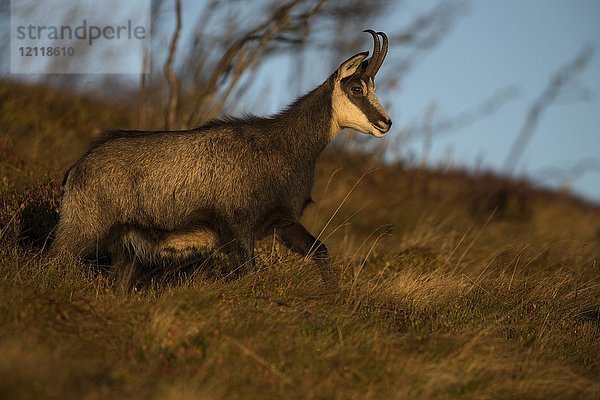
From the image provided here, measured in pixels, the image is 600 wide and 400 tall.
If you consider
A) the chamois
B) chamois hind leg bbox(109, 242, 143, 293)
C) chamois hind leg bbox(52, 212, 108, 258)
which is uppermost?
the chamois

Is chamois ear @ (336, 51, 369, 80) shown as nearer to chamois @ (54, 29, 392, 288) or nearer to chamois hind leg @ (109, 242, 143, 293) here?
chamois @ (54, 29, 392, 288)

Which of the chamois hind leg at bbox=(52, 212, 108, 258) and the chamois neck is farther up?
the chamois neck

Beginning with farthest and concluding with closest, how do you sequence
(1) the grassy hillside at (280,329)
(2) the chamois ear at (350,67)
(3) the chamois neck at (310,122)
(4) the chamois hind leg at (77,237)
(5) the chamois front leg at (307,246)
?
1. (2) the chamois ear at (350,67)
2. (3) the chamois neck at (310,122)
3. (5) the chamois front leg at (307,246)
4. (4) the chamois hind leg at (77,237)
5. (1) the grassy hillside at (280,329)

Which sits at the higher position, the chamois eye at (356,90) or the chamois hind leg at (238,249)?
the chamois eye at (356,90)

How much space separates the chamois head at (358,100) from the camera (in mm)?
7358

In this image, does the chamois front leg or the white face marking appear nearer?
the chamois front leg

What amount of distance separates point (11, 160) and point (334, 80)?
13.4 feet

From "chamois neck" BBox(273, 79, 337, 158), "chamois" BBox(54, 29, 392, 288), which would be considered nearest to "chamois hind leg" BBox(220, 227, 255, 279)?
"chamois" BBox(54, 29, 392, 288)

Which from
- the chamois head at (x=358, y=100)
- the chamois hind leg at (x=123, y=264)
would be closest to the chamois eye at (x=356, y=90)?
the chamois head at (x=358, y=100)

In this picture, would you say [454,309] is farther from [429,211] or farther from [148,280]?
[429,211]

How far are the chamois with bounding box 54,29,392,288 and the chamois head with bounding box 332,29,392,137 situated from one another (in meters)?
0.64

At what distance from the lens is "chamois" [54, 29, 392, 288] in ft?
22.1

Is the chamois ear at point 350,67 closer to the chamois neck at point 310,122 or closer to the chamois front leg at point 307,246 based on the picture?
the chamois neck at point 310,122

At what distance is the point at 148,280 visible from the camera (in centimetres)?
717
